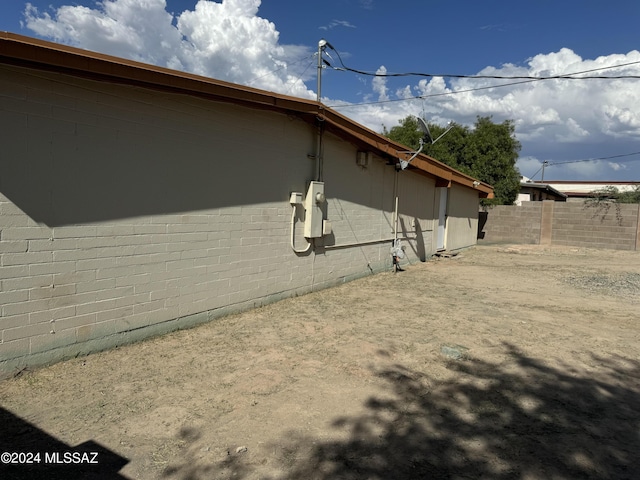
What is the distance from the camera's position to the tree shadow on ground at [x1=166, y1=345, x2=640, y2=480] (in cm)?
258

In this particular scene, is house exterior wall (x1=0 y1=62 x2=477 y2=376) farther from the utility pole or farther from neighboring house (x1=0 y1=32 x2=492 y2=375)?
the utility pole

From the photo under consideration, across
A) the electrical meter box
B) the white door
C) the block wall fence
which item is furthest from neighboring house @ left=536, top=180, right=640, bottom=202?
the electrical meter box

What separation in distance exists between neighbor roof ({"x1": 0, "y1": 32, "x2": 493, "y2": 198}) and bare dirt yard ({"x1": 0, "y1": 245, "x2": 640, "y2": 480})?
2.69m

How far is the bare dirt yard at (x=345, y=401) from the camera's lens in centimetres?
264

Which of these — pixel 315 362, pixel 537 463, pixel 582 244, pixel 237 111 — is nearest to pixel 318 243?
pixel 237 111

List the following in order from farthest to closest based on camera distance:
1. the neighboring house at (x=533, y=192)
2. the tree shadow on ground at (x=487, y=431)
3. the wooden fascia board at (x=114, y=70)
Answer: the neighboring house at (x=533, y=192) → the wooden fascia board at (x=114, y=70) → the tree shadow on ground at (x=487, y=431)

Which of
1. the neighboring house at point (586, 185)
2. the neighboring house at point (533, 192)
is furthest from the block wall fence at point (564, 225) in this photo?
the neighboring house at point (586, 185)

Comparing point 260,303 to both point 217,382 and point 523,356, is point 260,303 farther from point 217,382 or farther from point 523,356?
point 523,356

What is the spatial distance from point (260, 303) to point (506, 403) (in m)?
3.73

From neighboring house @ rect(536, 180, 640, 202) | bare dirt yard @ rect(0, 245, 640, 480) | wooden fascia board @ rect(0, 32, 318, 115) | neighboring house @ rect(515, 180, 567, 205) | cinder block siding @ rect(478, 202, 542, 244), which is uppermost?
neighboring house @ rect(536, 180, 640, 202)

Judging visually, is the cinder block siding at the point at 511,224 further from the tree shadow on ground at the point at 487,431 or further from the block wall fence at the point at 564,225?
the tree shadow on ground at the point at 487,431

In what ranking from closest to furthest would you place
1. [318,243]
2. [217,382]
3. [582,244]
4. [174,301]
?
[217,382] → [174,301] → [318,243] → [582,244]

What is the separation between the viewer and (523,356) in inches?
180

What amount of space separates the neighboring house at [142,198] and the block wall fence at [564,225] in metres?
13.7
